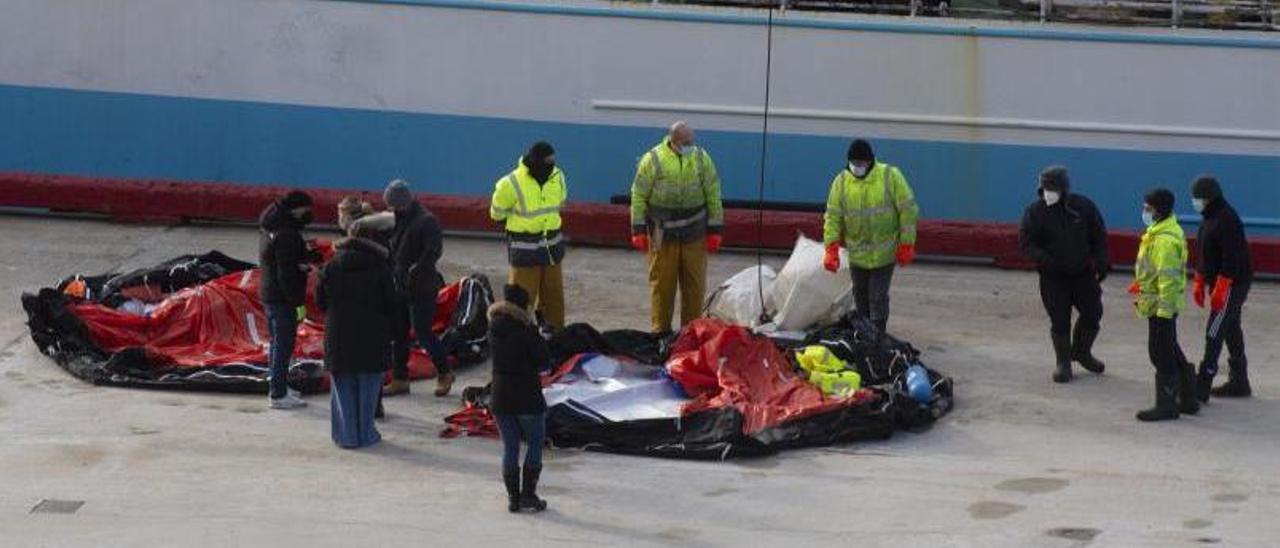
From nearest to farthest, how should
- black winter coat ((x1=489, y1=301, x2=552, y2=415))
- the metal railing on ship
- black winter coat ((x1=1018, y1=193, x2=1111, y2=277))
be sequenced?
1. black winter coat ((x1=489, y1=301, x2=552, y2=415))
2. black winter coat ((x1=1018, y1=193, x2=1111, y2=277))
3. the metal railing on ship

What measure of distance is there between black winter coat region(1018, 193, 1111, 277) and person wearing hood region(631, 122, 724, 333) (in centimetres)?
224

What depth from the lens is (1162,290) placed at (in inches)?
485

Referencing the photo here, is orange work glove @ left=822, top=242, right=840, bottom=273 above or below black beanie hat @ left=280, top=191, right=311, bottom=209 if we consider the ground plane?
below

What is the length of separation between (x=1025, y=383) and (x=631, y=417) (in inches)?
114

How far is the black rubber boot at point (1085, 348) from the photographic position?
13.6 m

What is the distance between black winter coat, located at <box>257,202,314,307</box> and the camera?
12375mm

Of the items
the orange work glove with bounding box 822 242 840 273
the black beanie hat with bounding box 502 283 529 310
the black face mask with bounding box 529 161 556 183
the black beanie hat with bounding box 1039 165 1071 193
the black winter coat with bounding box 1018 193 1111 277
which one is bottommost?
the orange work glove with bounding box 822 242 840 273

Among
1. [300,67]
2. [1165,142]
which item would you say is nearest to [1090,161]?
[1165,142]

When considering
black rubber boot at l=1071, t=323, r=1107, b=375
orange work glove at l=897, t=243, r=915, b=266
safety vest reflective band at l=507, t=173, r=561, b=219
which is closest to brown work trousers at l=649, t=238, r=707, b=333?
Answer: safety vest reflective band at l=507, t=173, r=561, b=219

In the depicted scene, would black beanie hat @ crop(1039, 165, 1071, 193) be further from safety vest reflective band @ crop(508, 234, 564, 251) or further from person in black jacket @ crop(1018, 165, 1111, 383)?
safety vest reflective band @ crop(508, 234, 564, 251)

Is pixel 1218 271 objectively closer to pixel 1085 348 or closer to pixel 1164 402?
pixel 1164 402

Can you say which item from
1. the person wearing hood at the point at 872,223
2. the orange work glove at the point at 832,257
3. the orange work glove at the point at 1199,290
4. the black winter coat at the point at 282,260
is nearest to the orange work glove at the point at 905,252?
the person wearing hood at the point at 872,223

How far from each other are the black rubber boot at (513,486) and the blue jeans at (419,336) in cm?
253

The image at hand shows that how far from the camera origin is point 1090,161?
18.6 meters
